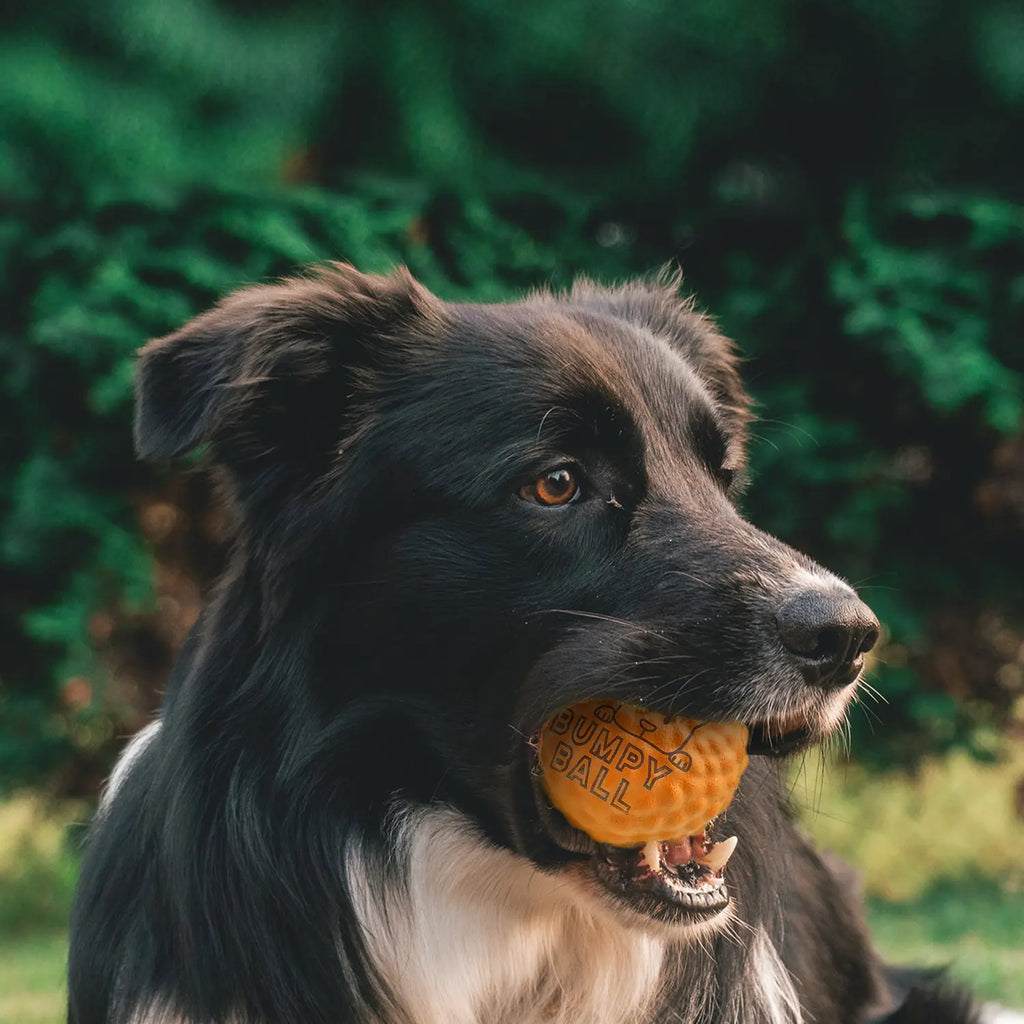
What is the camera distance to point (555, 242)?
6.22m

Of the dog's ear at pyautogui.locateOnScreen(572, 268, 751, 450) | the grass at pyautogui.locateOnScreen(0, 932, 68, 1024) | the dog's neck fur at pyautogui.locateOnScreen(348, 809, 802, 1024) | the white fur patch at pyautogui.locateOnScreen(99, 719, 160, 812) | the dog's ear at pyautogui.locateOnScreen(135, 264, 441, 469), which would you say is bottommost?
the grass at pyautogui.locateOnScreen(0, 932, 68, 1024)

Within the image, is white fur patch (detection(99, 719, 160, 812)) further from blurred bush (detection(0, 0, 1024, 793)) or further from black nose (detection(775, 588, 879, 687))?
blurred bush (detection(0, 0, 1024, 793))

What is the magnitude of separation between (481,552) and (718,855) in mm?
750

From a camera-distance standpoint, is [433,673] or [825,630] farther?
[433,673]

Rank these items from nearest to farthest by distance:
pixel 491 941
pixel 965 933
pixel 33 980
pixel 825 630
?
pixel 825 630, pixel 491 941, pixel 33 980, pixel 965 933

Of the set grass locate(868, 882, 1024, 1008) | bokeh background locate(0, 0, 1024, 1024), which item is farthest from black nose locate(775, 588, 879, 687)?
bokeh background locate(0, 0, 1024, 1024)

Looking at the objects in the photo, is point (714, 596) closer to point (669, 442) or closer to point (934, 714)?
point (669, 442)

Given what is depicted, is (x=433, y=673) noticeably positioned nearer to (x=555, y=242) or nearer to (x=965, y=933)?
(x=555, y=242)

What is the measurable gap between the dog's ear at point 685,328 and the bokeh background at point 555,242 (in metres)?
2.32

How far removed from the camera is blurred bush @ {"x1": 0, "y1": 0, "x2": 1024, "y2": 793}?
18.4ft

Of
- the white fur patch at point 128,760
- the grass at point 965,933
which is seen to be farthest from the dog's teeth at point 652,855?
the grass at point 965,933

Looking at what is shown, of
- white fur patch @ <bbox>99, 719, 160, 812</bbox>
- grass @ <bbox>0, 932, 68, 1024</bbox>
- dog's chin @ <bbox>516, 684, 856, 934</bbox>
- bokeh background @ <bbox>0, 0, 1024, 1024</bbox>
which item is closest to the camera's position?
dog's chin @ <bbox>516, 684, 856, 934</bbox>

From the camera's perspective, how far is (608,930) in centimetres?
284

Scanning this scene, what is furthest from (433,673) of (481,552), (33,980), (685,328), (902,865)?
(902,865)
